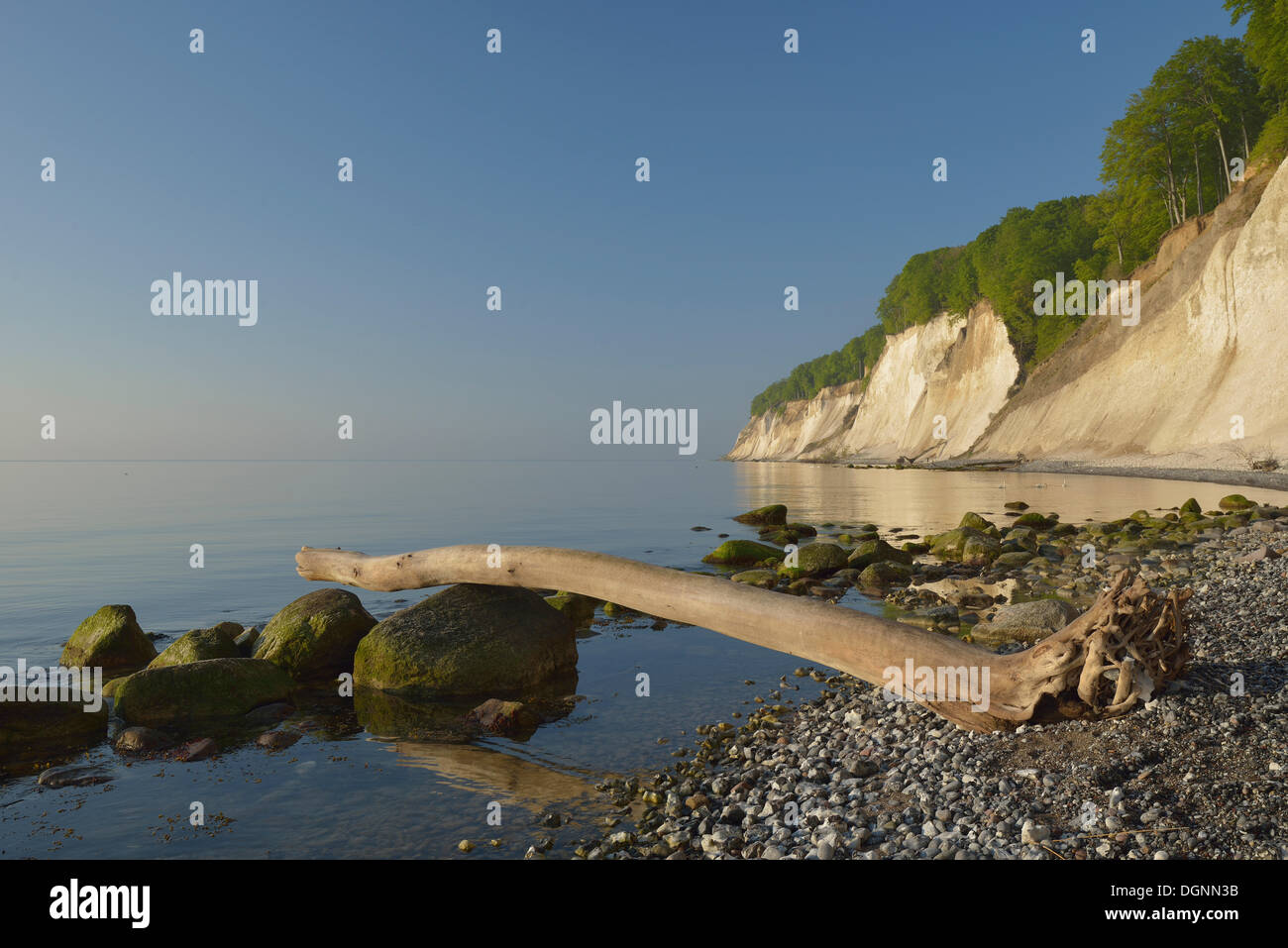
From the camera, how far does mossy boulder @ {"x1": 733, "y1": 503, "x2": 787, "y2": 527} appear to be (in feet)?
90.4

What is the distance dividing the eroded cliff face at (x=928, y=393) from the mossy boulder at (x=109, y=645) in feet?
236


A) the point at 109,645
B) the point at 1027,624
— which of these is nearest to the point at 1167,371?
the point at 1027,624

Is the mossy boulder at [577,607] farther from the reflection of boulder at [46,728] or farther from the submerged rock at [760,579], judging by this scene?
the reflection of boulder at [46,728]

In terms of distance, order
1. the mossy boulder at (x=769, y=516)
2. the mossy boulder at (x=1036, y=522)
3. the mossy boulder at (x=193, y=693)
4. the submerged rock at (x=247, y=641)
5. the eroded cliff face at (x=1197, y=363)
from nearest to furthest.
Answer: the mossy boulder at (x=193, y=693) < the submerged rock at (x=247, y=641) < the mossy boulder at (x=1036, y=522) < the mossy boulder at (x=769, y=516) < the eroded cliff face at (x=1197, y=363)

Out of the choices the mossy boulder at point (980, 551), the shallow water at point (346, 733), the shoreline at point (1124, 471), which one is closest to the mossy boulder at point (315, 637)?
the shallow water at point (346, 733)

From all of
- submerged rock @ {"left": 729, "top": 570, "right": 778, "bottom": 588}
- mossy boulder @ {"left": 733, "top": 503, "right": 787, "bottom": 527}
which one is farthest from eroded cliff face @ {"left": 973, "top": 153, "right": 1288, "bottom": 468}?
submerged rock @ {"left": 729, "top": 570, "right": 778, "bottom": 588}

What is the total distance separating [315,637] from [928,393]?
278 feet

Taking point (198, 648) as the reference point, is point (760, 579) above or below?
below

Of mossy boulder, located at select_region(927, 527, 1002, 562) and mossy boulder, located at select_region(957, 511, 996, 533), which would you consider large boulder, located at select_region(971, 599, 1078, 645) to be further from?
mossy boulder, located at select_region(957, 511, 996, 533)

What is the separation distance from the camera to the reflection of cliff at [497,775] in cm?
586

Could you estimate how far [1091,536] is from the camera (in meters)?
18.7

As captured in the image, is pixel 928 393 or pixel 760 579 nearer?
pixel 760 579

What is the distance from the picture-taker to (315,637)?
9703mm

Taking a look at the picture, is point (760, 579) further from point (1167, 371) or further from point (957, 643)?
point (1167, 371)
